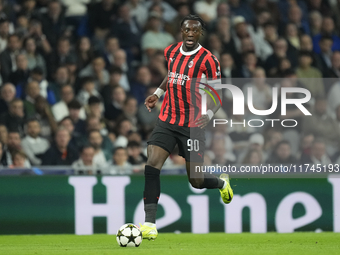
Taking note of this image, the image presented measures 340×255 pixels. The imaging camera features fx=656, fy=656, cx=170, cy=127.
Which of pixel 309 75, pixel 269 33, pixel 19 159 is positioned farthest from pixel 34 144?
pixel 269 33

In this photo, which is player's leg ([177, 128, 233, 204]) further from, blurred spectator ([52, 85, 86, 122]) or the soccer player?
blurred spectator ([52, 85, 86, 122])

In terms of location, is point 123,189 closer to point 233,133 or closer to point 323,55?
point 233,133

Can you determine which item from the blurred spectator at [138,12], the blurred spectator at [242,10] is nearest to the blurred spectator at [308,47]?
the blurred spectator at [242,10]

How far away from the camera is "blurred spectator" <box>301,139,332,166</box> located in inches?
362

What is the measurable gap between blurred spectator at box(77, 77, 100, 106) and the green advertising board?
2.10 m

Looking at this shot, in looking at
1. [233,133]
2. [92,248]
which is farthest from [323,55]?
[92,248]

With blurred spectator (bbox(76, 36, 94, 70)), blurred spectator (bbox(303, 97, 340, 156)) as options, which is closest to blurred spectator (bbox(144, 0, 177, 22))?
blurred spectator (bbox(76, 36, 94, 70))

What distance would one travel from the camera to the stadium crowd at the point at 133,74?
30.3 ft

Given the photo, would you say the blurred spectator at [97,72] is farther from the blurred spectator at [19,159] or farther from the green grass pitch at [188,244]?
the green grass pitch at [188,244]

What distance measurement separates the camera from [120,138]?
9852 mm

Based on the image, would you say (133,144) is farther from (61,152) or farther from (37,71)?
(37,71)

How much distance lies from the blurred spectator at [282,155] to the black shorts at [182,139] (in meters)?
2.84

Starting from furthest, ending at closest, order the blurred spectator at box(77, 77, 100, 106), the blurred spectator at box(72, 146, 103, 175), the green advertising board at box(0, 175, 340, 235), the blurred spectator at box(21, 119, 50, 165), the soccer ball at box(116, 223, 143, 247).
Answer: the blurred spectator at box(77, 77, 100, 106) < the blurred spectator at box(21, 119, 50, 165) < the blurred spectator at box(72, 146, 103, 175) < the green advertising board at box(0, 175, 340, 235) < the soccer ball at box(116, 223, 143, 247)

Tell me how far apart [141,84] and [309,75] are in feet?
9.39
